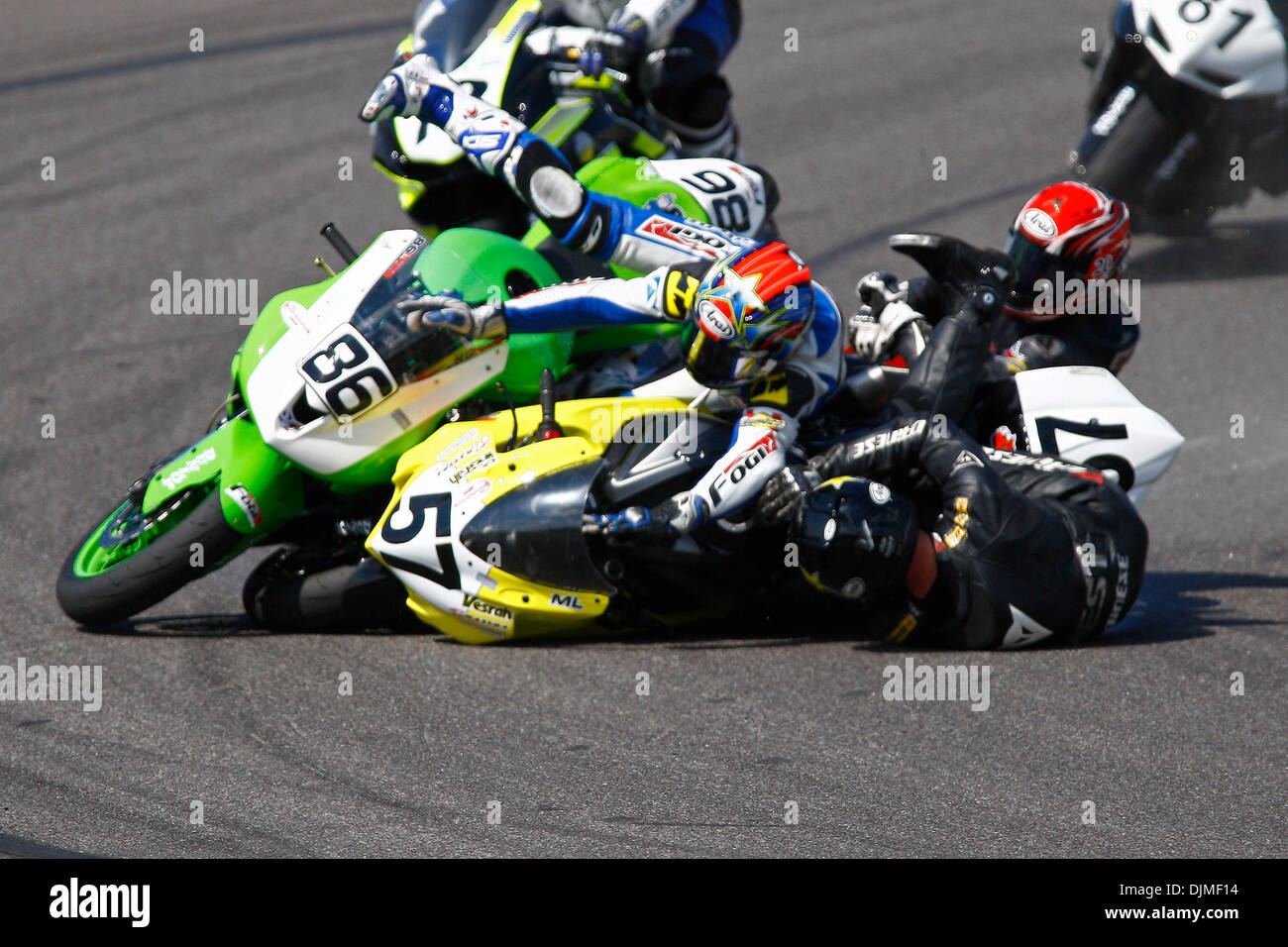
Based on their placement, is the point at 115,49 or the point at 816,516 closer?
the point at 816,516

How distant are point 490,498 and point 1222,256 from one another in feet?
22.8

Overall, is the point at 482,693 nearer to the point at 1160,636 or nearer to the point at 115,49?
the point at 1160,636

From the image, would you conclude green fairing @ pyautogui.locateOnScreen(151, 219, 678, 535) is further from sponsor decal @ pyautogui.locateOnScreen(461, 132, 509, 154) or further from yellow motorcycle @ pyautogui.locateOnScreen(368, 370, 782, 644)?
sponsor decal @ pyautogui.locateOnScreen(461, 132, 509, 154)

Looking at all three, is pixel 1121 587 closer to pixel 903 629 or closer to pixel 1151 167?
pixel 903 629

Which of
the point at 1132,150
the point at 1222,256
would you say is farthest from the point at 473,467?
the point at 1222,256

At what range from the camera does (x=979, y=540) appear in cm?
540

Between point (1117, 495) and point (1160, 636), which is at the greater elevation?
point (1117, 495)

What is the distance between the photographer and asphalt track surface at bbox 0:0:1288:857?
13.7 ft
